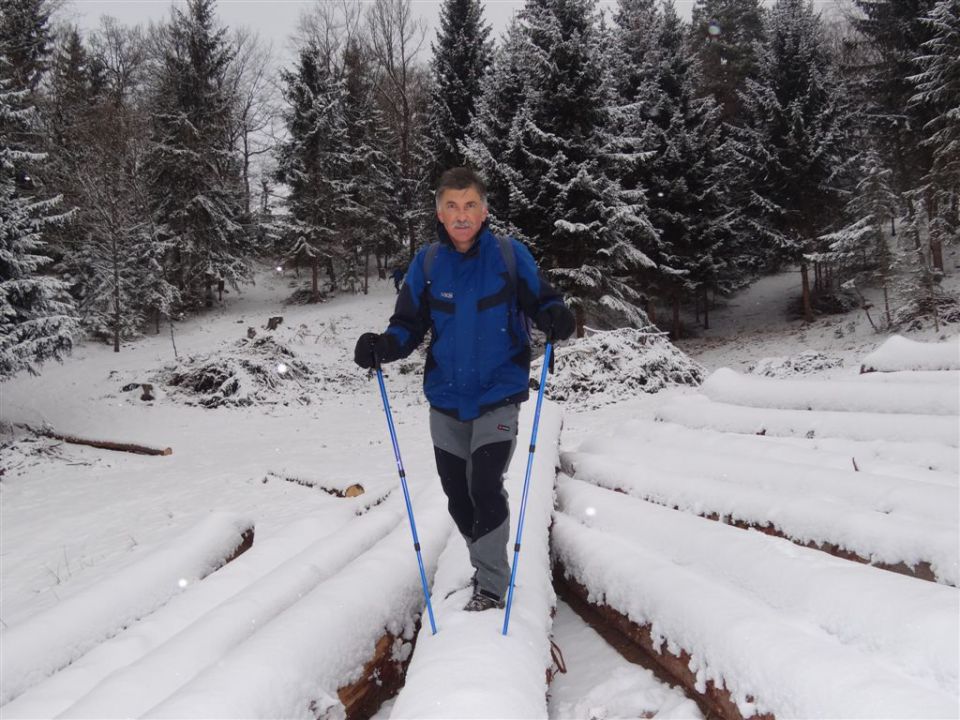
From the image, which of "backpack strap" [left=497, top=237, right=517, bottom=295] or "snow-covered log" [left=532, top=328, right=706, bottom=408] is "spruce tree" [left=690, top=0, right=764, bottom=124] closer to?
"snow-covered log" [left=532, top=328, right=706, bottom=408]

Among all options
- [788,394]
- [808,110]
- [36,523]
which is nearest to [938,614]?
[788,394]

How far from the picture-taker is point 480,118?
1680 centimetres

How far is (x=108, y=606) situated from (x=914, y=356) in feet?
27.1

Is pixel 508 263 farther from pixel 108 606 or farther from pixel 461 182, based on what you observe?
pixel 108 606

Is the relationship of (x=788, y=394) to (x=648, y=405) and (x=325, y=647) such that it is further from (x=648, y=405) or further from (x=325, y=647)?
(x=325, y=647)

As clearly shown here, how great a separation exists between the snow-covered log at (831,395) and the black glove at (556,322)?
4584 millimetres

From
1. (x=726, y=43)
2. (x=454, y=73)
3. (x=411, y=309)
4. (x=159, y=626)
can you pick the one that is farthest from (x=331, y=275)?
(x=726, y=43)

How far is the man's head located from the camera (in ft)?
9.77

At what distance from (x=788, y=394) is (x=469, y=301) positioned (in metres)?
5.31

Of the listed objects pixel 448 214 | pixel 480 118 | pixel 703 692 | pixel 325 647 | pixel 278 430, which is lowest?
pixel 278 430

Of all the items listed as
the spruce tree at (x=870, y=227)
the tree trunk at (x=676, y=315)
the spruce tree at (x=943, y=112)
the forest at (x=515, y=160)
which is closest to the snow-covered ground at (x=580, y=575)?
the forest at (x=515, y=160)

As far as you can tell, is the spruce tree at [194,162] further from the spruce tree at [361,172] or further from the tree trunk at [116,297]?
the spruce tree at [361,172]

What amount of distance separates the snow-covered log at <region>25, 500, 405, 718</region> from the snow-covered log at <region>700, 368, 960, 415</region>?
5128 millimetres

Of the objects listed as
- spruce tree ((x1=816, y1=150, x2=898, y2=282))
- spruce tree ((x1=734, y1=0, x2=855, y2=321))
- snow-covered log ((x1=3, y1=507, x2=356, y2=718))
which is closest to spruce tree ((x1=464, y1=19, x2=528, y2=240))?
spruce tree ((x1=734, y1=0, x2=855, y2=321))
